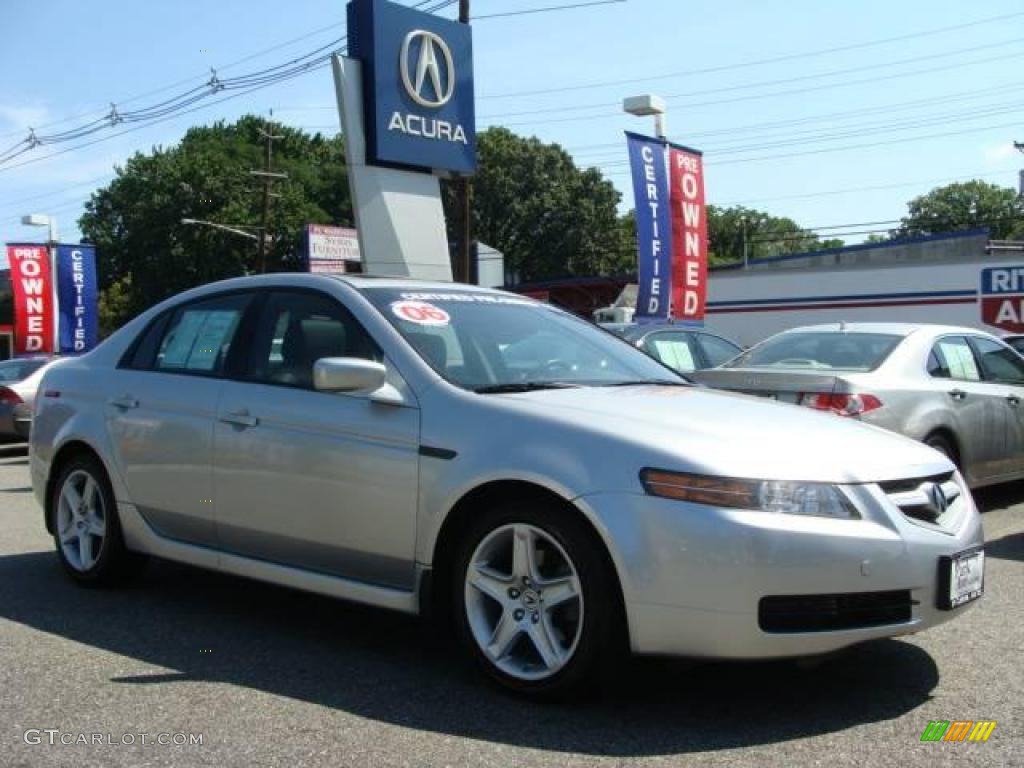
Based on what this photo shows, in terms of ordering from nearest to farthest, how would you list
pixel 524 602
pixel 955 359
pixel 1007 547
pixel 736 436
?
1. pixel 736 436
2. pixel 524 602
3. pixel 1007 547
4. pixel 955 359

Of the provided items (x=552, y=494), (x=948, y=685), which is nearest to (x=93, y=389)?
(x=552, y=494)

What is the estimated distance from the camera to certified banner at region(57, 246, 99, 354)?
24641 mm

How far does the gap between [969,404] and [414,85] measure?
7.39m

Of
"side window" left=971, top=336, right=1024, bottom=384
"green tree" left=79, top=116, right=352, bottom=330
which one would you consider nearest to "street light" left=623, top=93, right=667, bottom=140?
"side window" left=971, top=336, right=1024, bottom=384

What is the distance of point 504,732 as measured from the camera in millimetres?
3596

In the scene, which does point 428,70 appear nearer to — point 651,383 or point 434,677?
point 651,383

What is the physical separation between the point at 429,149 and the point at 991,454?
728 cm

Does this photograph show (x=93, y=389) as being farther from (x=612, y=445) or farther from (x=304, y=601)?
(x=612, y=445)

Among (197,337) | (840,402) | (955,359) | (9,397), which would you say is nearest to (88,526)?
(197,337)

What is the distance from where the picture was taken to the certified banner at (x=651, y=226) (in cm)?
1423

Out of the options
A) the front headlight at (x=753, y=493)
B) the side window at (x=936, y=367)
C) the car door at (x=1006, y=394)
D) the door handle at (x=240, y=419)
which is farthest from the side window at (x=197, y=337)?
the car door at (x=1006, y=394)

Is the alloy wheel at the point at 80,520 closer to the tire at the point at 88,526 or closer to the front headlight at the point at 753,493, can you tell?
the tire at the point at 88,526

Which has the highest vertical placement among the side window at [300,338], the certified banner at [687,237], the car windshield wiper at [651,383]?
the certified banner at [687,237]

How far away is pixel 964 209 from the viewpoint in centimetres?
8725
